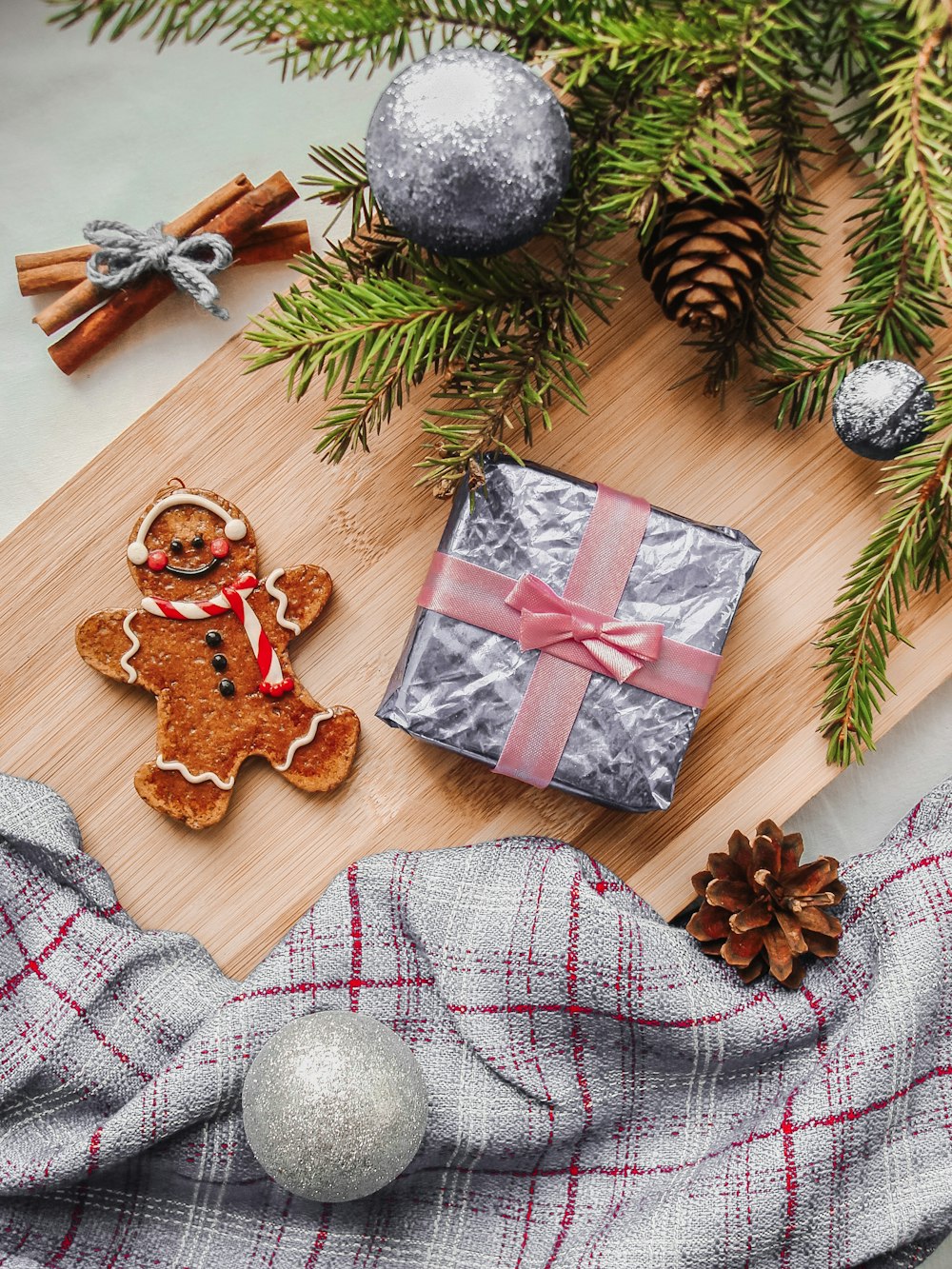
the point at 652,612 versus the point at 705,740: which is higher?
the point at 652,612

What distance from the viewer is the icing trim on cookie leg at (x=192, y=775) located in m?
1.28

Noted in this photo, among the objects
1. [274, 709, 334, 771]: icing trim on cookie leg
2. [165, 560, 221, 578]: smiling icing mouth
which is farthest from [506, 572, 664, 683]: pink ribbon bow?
[165, 560, 221, 578]: smiling icing mouth

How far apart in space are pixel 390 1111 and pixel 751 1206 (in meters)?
0.44

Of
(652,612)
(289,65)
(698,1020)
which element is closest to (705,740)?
(652,612)

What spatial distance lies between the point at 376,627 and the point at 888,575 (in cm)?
61

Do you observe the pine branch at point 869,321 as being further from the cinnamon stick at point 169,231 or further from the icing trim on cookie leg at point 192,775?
the icing trim on cookie leg at point 192,775

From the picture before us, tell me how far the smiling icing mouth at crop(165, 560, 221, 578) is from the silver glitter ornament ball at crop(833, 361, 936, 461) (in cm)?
77

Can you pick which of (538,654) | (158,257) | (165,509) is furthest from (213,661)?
(158,257)

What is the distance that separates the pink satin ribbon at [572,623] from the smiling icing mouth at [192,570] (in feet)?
0.95

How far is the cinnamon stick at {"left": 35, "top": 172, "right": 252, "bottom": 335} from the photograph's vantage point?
1305 millimetres

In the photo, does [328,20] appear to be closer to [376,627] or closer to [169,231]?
[169,231]

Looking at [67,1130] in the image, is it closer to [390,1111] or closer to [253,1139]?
[253,1139]

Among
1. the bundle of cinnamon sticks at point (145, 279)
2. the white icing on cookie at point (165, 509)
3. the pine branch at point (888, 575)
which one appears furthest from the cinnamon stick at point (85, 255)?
the pine branch at point (888, 575)

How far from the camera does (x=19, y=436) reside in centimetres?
140
